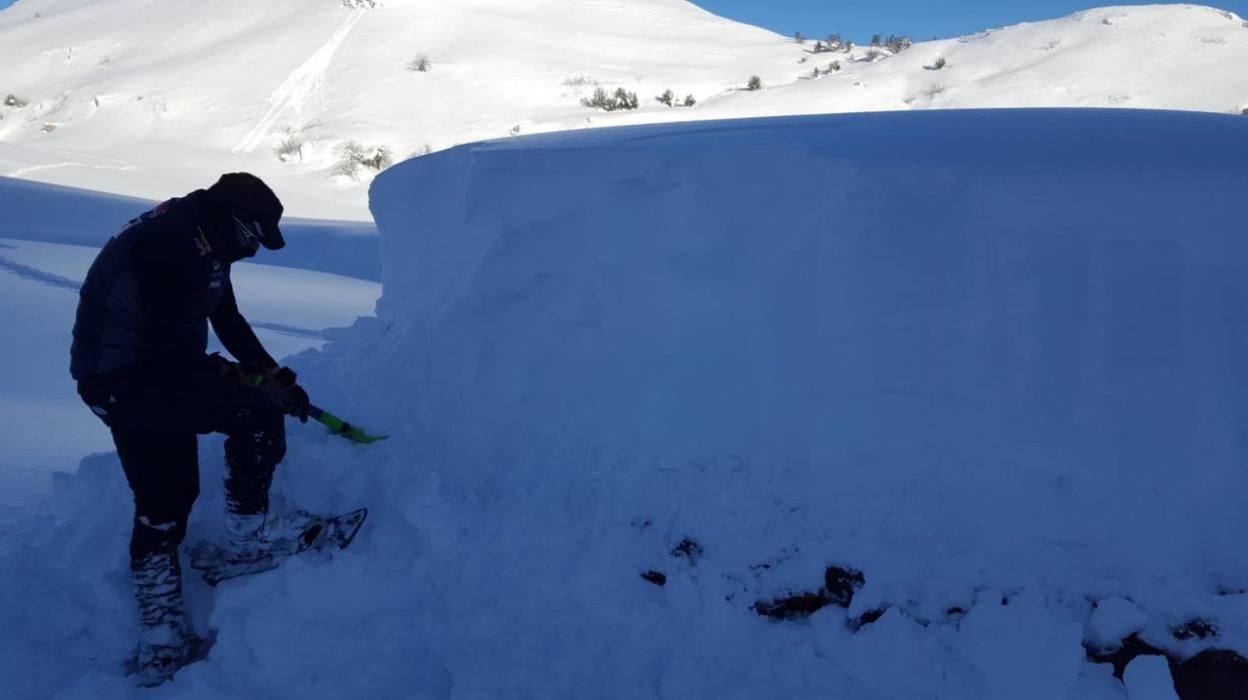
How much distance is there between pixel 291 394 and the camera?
104 inches

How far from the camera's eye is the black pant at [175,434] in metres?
2.19

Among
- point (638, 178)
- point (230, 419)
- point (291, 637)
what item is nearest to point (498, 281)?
point (638, 178)

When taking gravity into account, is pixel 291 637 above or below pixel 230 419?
below

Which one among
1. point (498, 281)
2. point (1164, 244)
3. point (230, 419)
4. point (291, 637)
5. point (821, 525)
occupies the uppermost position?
point (1164, 244)

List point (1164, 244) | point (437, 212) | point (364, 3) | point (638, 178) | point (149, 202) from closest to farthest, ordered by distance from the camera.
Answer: point (1164, 244) < point (638, 178) < point (437, 212) < point (149, 202) < point (364, 3)

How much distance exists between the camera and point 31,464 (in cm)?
316

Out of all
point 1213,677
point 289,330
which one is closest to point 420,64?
point 289,330

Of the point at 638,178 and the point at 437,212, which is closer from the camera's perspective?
the point at 638,178

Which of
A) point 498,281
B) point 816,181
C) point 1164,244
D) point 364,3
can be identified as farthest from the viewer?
point 364,3

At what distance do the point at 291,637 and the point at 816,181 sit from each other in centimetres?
200

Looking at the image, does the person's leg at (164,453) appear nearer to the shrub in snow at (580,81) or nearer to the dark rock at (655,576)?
the dark rock at (655,576)

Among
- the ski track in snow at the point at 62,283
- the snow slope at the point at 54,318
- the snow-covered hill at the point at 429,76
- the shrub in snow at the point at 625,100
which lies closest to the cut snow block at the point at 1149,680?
the snow slope at the point at 54,318

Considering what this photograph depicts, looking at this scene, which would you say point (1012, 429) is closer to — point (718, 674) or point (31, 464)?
point (718, 674)

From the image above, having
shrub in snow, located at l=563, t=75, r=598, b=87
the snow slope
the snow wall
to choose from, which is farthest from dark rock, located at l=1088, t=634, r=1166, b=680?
shrub in snow, located at l=563, t=75, r=598, b=87
